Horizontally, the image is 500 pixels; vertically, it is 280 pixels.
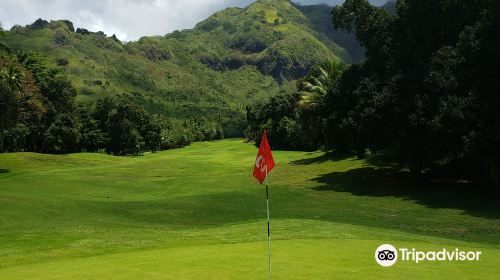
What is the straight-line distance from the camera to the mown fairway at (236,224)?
38.5 ft

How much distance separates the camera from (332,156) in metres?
59.2

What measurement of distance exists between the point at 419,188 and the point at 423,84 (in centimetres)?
776

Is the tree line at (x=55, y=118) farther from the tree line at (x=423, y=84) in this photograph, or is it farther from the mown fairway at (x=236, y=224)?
the tree line at (x=423, y=84)

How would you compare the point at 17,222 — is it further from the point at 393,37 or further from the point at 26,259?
the point at 393,37

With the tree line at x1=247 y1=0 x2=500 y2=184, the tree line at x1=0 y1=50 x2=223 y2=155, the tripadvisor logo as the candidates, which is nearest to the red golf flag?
the tripadvisor logo

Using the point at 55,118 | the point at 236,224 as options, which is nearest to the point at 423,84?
the point at 236,224

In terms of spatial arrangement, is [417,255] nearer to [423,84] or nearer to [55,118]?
[423,84]

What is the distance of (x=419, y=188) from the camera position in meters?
35.8

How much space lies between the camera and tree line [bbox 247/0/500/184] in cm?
3025

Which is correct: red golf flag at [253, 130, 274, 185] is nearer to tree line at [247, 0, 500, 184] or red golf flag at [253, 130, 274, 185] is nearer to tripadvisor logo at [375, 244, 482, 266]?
tripadvisor logo at [375, 244, 482, 266]

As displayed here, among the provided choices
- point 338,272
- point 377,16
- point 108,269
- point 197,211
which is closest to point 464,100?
point 377,16

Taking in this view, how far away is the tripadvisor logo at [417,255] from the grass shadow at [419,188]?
1443cm

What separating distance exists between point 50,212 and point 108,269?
16634 millimetres

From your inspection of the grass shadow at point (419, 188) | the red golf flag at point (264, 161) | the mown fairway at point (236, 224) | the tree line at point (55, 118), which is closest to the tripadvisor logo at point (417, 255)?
the mown fairway at point (236, 224)
